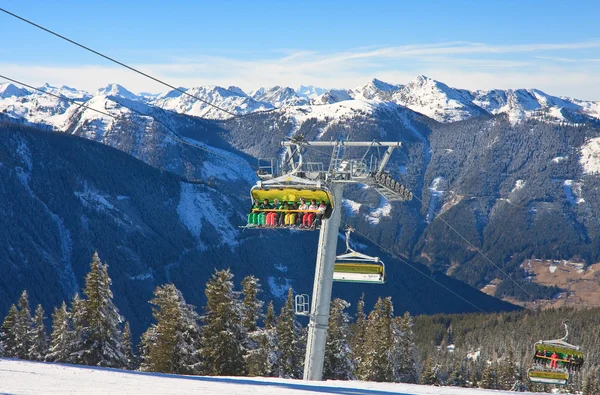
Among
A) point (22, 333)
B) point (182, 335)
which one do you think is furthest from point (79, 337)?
point (22, 333)

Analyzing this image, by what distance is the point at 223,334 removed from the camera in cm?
5084

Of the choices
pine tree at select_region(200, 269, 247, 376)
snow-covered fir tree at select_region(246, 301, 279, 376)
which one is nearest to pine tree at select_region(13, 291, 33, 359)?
pine tree at select_region(200, 269, 247, 376)

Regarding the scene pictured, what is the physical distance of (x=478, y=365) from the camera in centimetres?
14675

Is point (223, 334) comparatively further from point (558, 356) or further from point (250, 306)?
point (558, 356)

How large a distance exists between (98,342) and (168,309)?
5183 millimetres

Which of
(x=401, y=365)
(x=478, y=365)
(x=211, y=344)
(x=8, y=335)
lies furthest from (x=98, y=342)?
(x=478, y=365)

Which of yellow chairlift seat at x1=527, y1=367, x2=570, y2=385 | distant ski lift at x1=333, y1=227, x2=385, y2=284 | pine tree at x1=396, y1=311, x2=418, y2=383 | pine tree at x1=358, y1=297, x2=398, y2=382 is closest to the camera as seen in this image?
distant ski lift at x1=333, y1=227, x2=385, y2=284

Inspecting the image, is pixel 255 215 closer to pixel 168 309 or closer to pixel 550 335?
pixel 168 309

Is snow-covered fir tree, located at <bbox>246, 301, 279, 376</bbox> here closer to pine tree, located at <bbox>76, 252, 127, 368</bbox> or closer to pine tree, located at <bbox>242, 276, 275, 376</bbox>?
pine tree, located at <bbox>242, 276, 275, 376</bbox>

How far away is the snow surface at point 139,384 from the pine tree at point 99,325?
67.8ft

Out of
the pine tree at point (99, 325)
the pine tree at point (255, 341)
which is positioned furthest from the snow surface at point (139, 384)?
the pine tree at point (99, 325)

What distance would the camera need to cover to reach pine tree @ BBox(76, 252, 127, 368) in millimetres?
51094

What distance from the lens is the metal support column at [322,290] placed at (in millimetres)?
36188

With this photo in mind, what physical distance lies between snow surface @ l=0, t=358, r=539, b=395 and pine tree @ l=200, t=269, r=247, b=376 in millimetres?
18765
